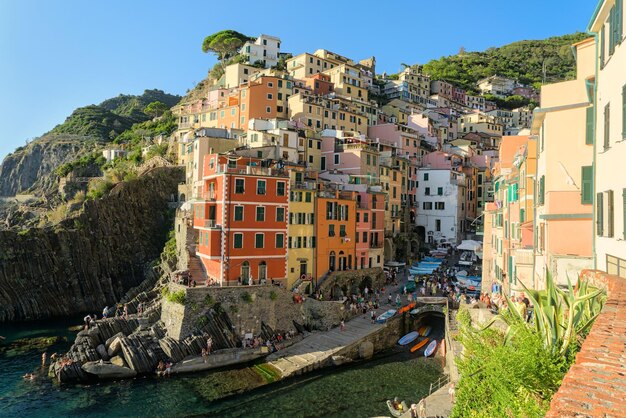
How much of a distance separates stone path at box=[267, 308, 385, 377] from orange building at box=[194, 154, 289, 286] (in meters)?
7.12

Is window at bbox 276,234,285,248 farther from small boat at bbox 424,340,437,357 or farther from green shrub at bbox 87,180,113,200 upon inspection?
green shrub at bbox 87,180,113,200

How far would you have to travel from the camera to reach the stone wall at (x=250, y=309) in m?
35.1

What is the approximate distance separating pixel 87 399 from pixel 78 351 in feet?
20.2

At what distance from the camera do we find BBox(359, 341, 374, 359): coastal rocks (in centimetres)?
3644

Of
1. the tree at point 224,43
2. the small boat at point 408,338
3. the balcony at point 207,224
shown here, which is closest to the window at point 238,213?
the balcony at point 207,224

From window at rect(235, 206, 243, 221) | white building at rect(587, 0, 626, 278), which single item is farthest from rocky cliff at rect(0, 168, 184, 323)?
white building at rect(587, 0, 626, 278)

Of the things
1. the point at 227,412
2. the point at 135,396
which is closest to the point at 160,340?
the point at 135,396

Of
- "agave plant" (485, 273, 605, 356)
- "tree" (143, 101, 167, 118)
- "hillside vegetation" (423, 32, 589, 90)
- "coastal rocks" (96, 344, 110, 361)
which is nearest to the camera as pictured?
"agave plant" (485, 273, 605, 356)

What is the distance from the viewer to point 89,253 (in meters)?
57.2

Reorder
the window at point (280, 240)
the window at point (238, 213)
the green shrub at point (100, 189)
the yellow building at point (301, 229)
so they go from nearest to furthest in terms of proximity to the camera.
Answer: the window at point (238, 213) → the window at point (280, 240) → the yellow building at point (301, 229) → the green shrub at point (100, 189)

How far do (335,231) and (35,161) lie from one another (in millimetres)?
Answer: 85182

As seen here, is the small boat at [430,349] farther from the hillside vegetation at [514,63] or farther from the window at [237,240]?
the hillside vegetation at [514,63]

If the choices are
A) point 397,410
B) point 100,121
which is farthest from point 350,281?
point 100,121

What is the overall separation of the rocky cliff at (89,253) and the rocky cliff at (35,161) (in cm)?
4063
